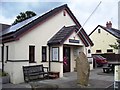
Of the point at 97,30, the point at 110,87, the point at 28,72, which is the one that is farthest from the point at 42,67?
the point at 97,30

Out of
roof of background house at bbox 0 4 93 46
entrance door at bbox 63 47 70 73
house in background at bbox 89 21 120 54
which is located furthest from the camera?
house in background at bbox 89 21 120 54

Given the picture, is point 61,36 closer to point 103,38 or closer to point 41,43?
point 41,43

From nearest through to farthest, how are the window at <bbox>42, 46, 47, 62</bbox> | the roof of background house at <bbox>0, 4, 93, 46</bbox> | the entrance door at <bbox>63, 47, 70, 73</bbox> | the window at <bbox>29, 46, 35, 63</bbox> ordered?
the roof of background house at <bbox>0, 4, 93, 46</bbox>
the window at <bbox>29, 46, 35, 63</bbox>
the window at <bbox>42, 46, 47, 62</bbox>
the entrance door at <bbox>63, 47, 70, 73</bbox>

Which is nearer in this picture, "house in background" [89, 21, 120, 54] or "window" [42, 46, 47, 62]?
"window" [42, 46, 47, 62]

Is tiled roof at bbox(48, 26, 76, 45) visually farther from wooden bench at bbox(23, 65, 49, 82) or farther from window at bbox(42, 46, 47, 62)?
wooden bench at bbox(23, 65, 49, 82)

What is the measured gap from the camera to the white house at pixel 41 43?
51.1 feet

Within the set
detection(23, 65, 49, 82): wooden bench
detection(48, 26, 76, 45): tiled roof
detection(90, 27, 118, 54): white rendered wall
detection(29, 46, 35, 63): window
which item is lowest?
detection(23, 65, 49, 82): wooden bench

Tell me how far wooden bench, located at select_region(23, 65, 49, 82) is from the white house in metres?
0.37

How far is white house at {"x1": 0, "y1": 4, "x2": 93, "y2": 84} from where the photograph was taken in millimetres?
15570

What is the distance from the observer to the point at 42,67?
55.3 feet

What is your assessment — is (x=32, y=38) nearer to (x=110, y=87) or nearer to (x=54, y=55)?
(x=54, y=55)

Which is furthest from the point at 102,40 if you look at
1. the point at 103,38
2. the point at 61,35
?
the point at 61,35

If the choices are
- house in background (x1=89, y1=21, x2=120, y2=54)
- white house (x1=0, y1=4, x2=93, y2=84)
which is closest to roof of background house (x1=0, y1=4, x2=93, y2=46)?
white house (x1=0, y1=4, x2=93, y2=84)

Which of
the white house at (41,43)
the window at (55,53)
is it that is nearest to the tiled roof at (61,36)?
the white house at (41,43)
